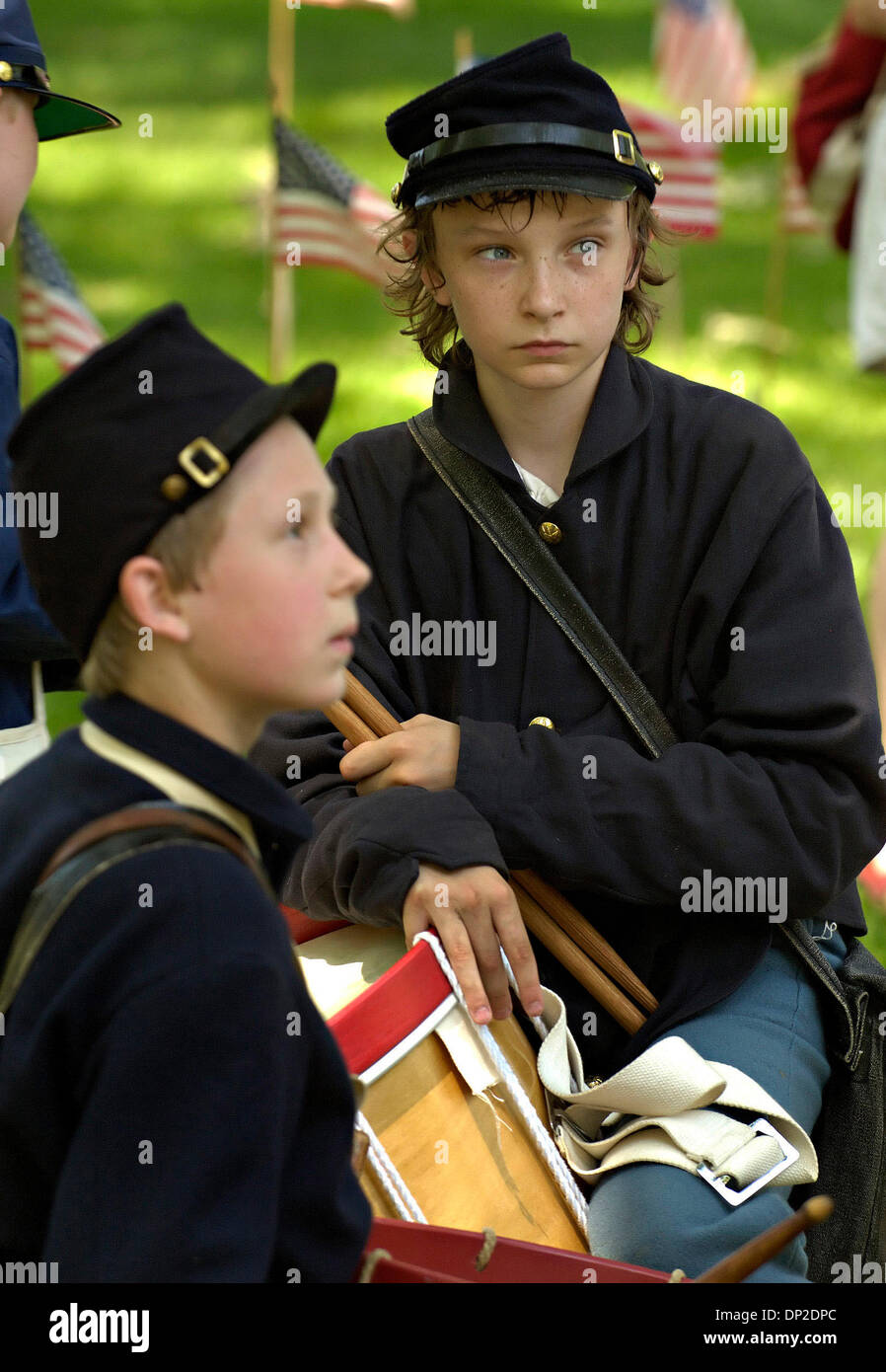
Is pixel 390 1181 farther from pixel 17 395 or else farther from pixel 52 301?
pixel 52 301

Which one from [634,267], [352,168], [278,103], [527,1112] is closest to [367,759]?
[527,1112]

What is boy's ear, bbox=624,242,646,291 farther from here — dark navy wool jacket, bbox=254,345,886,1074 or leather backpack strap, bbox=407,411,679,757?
leather backpack strap, bbox=407,411,679,757

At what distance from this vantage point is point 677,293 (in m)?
7.98

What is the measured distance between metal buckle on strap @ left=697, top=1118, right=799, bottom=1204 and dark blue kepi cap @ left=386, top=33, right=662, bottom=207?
1.33m

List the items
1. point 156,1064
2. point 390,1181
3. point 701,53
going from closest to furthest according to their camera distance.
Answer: point 156,1064 < point 390,1181 < point 701,53

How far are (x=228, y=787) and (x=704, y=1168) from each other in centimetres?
106

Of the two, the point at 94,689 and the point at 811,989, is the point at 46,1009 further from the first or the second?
the point at 811,989

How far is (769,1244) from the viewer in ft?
5.73

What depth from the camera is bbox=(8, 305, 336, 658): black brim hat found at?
161cm

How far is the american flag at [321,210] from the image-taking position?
5.61 metres

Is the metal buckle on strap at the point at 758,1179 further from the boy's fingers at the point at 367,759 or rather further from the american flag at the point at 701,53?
the american flag at the point at 701,53

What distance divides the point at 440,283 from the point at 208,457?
1306mm

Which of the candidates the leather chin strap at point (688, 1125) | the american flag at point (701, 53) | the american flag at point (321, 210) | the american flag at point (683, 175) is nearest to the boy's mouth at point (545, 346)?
the leather chin strap at point (688, 1125)

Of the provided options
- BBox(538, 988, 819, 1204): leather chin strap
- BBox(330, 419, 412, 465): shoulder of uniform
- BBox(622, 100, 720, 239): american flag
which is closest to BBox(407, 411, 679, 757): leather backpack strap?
BBox(330, 419, 412, 465): shoulder of uniform
